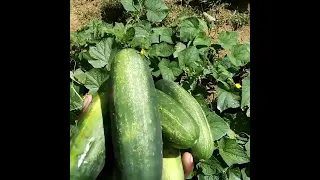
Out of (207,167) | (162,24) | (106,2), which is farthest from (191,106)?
(106,2)

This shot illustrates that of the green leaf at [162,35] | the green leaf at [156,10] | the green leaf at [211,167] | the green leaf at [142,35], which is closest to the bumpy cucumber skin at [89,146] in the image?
the green leaf at [211,167]

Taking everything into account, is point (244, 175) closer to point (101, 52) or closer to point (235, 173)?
point (235, 173)

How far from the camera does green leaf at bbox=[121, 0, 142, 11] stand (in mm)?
3623

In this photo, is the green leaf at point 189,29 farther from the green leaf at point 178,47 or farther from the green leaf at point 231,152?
the green leaf at point 231,152

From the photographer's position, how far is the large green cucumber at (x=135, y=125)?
211cm

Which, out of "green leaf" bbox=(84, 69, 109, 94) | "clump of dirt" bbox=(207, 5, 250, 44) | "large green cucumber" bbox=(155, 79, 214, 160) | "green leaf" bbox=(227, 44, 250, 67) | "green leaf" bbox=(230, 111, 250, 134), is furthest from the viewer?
"clump of dirt" bbox=(207, 5, 250, 44)

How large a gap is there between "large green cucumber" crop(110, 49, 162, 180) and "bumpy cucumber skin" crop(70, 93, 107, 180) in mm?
82

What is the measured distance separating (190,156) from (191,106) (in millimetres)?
249

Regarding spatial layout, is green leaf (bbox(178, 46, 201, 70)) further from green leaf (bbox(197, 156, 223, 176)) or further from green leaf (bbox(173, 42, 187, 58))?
green leaf (bbox(197, 156, 223, 176))

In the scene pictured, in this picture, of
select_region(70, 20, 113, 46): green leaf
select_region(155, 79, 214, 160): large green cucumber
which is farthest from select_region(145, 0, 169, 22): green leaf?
select_region(155, 79, 214, 160): large green cucumber

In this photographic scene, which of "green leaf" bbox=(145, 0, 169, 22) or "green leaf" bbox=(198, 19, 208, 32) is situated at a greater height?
"green leaf" bbox=(145, 0, 169, 22)
